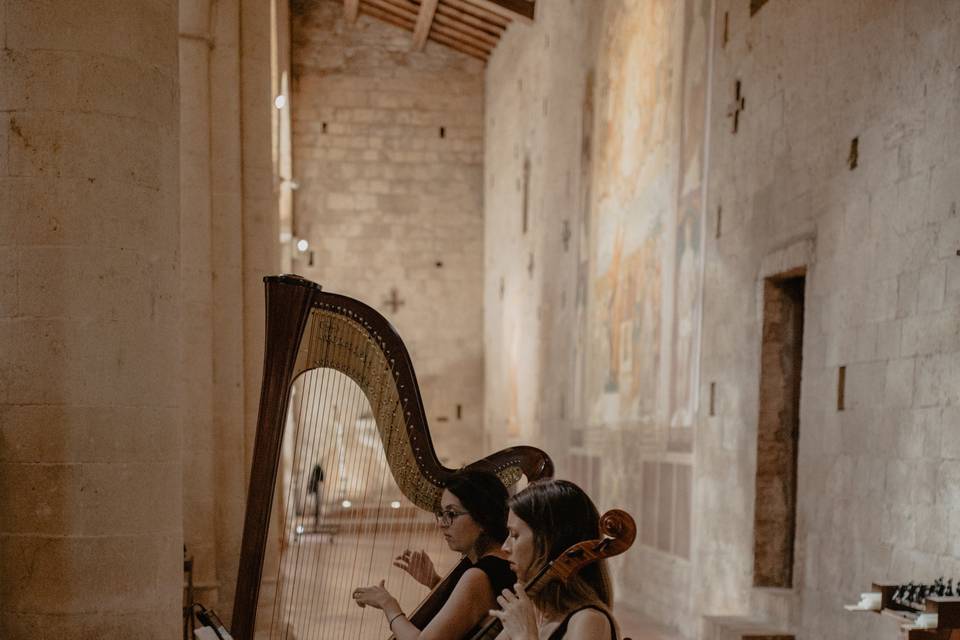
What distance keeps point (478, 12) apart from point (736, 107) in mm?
10708

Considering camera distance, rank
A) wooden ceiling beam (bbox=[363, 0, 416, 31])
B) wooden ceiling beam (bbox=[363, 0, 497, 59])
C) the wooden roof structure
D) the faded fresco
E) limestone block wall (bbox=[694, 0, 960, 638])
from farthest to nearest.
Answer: wooden ceiling beam (bbox=[363, 0, 416, 31])
wooden ceiling beam (bbox=[363, 0, 497, 59])
the wooden roof structure
the faded fresco
limestone block wall (bbox=[694, 0, 960, 638])

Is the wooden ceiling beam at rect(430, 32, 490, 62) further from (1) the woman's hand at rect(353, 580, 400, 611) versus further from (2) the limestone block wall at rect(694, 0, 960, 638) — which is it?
(1) the woman's hand at rect(353, 580, 400, 611)

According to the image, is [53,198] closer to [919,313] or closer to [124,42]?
[124,42]

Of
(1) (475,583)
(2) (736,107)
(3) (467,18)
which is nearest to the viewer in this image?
(1) (475,583)

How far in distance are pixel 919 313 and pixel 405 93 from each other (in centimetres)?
1512

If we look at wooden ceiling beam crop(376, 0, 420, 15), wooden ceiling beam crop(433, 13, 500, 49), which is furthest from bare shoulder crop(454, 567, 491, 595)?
wooden ceiling beam crop(433, 13, 500, 49)

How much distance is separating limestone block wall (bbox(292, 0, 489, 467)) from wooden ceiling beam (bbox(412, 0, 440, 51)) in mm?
240

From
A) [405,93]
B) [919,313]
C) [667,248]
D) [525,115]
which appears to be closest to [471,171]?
[405,93]

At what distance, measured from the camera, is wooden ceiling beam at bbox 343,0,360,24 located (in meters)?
18.2

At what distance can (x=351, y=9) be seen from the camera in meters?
18.5

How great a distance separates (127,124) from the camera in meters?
3.54

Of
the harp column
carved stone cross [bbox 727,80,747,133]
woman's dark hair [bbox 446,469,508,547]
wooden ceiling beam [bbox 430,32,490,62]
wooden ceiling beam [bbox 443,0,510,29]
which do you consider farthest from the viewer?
wooden ceiling beam [bbox 430,32,490,62]

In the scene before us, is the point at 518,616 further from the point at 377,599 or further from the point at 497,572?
the point at 377,599

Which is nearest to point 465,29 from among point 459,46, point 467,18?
point 467,18
